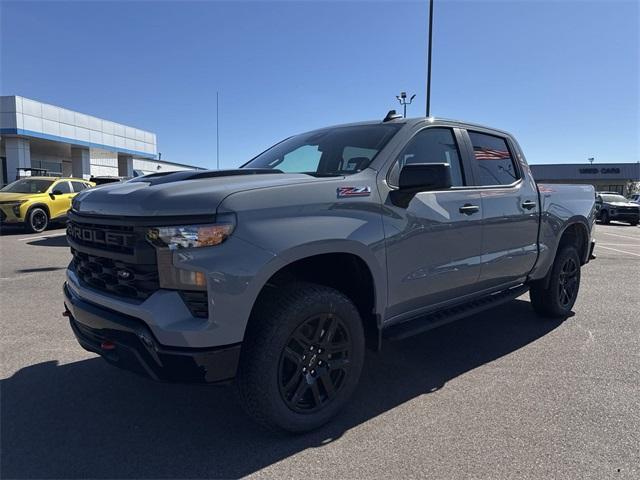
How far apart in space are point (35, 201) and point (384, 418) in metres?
13.6

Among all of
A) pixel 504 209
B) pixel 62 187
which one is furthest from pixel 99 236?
pixel 62 187

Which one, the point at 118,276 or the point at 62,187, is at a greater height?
the point at 62,187

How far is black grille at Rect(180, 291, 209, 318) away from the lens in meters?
2.36

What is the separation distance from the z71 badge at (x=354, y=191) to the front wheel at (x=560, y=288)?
3055 mm

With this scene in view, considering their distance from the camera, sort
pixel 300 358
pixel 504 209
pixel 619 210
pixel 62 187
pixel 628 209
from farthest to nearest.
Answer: pixel 619 210 < pixel 628 209 < pixel 62 187 < pixel 504 209 < pixel 300 358

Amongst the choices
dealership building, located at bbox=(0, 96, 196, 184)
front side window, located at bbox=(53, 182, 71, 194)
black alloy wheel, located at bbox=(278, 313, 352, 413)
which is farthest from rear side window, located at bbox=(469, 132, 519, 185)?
dealership building, located at bbox=(0, 96, 196, 184)

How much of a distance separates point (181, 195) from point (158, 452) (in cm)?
142

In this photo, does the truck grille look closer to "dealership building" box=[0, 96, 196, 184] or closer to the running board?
the running board

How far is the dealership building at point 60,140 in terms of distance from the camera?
25.6 meters

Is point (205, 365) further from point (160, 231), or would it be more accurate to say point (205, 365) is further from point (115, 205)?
point (115, 205)

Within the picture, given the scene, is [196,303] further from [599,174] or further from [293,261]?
[599,174]

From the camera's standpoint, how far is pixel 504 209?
412 cm

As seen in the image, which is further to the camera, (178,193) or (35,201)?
(35,201)

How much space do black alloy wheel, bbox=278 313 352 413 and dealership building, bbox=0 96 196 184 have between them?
89.8ft
